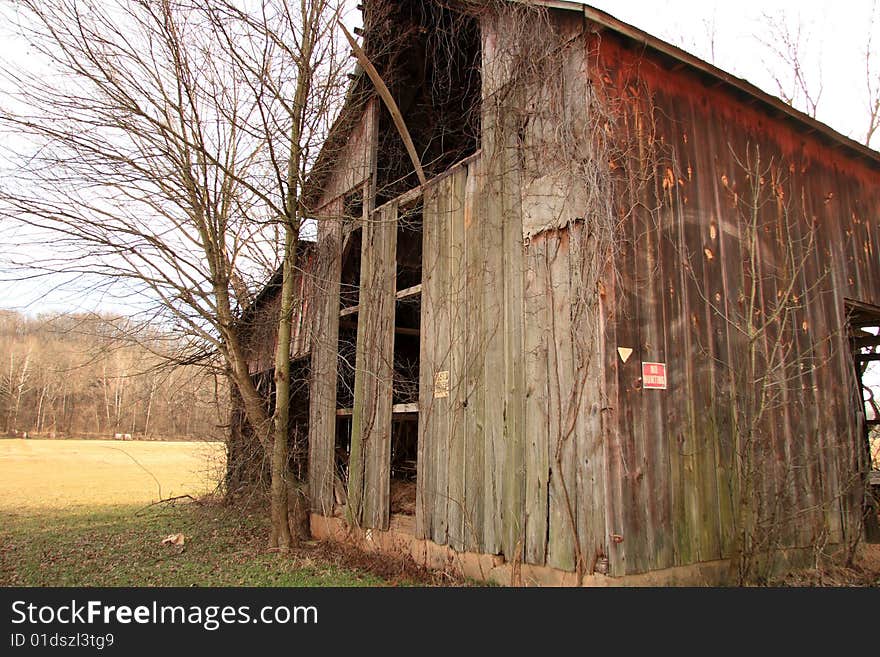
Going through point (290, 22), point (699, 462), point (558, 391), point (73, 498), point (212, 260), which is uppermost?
point (290, 22)

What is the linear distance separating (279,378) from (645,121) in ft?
18.8

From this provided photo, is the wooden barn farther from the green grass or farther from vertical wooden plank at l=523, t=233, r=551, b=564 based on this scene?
the green grass

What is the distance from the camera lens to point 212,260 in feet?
28.4

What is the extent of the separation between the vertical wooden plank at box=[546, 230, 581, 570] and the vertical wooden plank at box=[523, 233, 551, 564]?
72 millimetres

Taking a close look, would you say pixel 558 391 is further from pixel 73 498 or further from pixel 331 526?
pixel 73 498

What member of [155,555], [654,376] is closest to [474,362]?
[654,376]

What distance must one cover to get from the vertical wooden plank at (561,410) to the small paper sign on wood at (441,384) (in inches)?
61.2

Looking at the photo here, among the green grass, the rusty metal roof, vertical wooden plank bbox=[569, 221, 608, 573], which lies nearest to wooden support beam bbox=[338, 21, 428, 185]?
the rusty metal roof

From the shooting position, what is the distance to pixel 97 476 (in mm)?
21672

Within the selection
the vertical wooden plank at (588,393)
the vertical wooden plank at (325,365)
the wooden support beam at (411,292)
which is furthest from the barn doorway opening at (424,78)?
the vertical wooden plank at (588,393)

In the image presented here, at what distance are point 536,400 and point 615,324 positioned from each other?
1.04 metres

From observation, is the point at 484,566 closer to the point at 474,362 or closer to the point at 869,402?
the point at 474,362

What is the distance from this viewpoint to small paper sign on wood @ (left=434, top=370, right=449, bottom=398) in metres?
6.81

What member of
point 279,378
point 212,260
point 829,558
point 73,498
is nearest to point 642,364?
point 829,558
